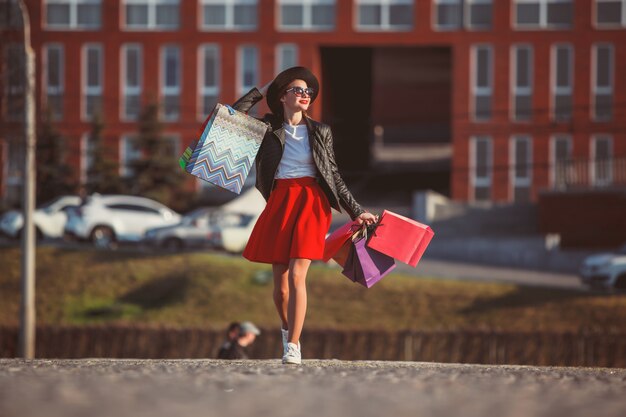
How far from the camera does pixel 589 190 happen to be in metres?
41.7

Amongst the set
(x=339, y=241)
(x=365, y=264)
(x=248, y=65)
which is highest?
(x=248, y=65)

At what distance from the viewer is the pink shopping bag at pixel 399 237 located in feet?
31.1

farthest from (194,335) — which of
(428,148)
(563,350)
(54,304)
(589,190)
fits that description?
(428,148)

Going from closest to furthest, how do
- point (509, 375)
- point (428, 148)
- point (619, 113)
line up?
point (509, 375) → point (619, 113) → point (428, 148)

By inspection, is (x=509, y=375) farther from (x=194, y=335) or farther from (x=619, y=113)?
(x=619, y=113)

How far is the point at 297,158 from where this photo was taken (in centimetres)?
920

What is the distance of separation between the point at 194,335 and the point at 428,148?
164 feet

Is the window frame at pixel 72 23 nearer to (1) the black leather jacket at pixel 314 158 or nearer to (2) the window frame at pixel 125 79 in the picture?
(2) the window frame at pixel 125 79

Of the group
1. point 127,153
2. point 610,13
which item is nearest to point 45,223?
point 127,153

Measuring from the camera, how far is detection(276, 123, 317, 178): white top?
9.20m

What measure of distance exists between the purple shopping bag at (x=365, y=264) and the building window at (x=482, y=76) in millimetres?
45487

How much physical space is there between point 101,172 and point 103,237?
11.3 meters

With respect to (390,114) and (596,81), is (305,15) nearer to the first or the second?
(596,81)

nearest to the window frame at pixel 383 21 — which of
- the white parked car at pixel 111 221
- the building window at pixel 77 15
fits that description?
the building window at pixel 77 15
